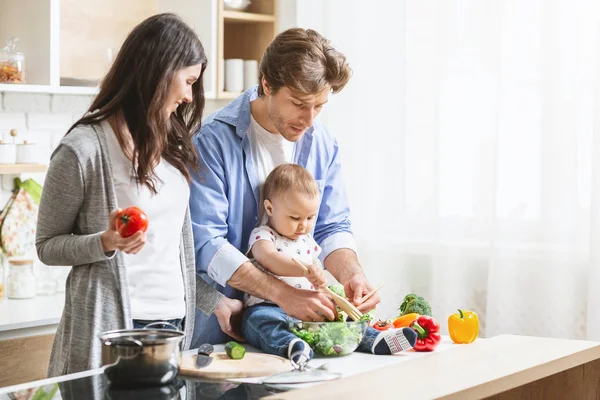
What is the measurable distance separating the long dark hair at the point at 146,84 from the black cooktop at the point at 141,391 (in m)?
0.57

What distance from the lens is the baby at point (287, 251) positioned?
202 centimetres

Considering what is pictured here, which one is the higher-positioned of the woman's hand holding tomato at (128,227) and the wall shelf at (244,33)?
the wall shelf at (244,33)

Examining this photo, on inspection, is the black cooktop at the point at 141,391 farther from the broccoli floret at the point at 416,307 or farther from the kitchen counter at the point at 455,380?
the broccoli floret at the point at 416,307

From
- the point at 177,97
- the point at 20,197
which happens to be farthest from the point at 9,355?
the point at 177,97

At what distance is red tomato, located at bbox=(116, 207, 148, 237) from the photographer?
5.54 ft

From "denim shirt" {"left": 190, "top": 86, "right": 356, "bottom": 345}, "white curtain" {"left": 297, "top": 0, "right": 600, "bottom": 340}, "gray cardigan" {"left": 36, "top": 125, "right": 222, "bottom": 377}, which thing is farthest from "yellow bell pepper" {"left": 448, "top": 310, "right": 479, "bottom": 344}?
"white curtain" {"left": 297, "top": 0, "right": 600, "bottom": 340}

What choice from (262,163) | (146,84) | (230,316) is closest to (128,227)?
(146,84)

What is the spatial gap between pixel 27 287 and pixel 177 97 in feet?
4.96

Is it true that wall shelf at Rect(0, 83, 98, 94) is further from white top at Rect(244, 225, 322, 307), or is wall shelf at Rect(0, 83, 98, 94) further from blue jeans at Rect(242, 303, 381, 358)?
blue jeans at Rect(242, 303, 381, 358)

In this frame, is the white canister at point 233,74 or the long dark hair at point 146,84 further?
the white canister at point 233,74

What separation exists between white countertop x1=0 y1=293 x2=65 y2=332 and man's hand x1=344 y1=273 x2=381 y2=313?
46.4 inches

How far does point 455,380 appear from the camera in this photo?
4.55 ft

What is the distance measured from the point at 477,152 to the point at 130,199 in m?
1.66

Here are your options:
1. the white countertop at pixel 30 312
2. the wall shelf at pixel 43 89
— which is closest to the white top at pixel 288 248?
the white countertop at pixel 30 312
